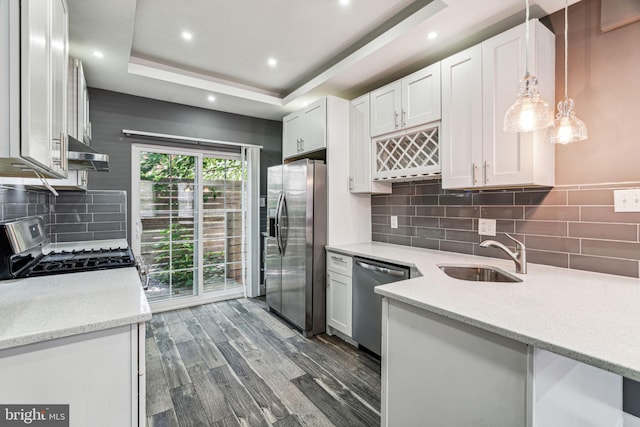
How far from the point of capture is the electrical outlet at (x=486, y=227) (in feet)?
7.41

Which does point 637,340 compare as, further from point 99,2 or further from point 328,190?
point 99,2

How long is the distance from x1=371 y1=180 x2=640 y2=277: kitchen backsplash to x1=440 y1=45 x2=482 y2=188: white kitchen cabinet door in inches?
13.3

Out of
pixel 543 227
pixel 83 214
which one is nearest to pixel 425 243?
pixel 543 227

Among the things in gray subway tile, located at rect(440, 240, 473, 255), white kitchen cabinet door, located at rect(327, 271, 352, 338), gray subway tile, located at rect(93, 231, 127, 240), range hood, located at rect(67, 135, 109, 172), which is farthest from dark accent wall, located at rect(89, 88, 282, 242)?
gray subway tile, located at rect(440, 240, 473, 255)

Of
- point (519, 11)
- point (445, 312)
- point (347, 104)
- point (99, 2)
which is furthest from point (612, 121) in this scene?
point (99, 2)

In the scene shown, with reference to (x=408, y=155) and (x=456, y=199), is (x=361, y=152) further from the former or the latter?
(x=456, y=199)

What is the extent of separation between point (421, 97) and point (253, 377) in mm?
2520

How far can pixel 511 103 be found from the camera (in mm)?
1860

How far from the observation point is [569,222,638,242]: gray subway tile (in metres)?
1.64

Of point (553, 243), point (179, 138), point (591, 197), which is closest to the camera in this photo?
point (591, 197)

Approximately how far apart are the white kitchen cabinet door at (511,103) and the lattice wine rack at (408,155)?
41 centimetres

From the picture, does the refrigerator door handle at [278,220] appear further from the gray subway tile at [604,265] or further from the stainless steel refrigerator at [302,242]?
the gray subway tile at [604,265]

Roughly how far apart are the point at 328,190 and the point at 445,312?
76.6 inches

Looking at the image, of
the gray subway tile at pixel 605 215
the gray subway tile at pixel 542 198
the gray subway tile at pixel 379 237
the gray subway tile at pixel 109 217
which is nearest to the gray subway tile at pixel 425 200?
the gray subway tile at pixel 379 237
